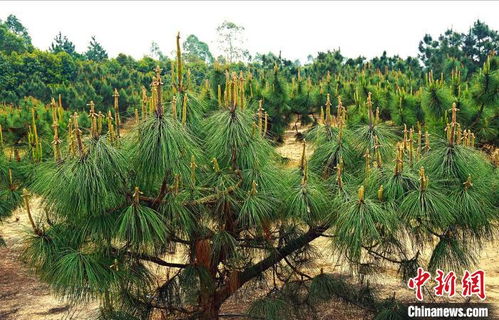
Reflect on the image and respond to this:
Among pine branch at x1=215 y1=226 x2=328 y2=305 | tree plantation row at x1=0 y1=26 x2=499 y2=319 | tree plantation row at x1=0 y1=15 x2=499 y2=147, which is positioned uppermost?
tree plantation row at x1=0 y1=15 x2=499 y2=147

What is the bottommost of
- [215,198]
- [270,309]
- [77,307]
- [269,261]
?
[77,307]

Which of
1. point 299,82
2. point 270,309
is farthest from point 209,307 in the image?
point 299,82

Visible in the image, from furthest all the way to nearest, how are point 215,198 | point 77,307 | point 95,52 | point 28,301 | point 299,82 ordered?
point 95,52 → point 299,82 → point 28,301 → point 77,307 → point 215,198

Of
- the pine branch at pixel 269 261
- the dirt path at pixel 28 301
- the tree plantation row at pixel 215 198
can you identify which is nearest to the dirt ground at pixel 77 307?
the dirt path at pixel 28 301

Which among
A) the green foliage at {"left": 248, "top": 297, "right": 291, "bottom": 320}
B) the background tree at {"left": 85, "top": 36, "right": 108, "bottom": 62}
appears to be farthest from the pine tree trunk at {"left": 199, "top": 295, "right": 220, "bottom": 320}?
the background tree at {"left": 85, "top": 36, "right": 108, "bottom": 62}

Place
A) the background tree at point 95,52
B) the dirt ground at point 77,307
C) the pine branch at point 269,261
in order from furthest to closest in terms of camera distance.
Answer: the background tree at point 95,52 → the dirt ground at point 77,307 → the pine branch at point 269,261

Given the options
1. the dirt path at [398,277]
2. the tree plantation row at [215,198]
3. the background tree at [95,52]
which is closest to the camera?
the tree plantation row at [215,198]

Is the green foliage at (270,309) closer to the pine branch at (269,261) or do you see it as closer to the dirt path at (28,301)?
the pine branch at (269,261)

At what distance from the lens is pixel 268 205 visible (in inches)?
86.6

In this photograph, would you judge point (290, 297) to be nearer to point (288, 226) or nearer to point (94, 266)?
point (288, 226)

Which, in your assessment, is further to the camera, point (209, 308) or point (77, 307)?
point (77, 307)

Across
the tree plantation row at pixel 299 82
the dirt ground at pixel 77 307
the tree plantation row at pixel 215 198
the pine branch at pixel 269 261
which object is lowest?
the dirt ground at pixel 77 307

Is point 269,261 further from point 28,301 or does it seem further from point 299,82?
point 299,82

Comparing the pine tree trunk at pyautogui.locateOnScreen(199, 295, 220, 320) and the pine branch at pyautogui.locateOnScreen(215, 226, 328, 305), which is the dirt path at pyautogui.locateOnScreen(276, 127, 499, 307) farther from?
the pine tree trunk at pyautogui.locateOnScreen(199, 295, 220, 320)
